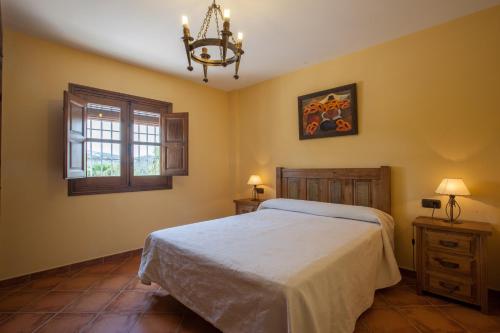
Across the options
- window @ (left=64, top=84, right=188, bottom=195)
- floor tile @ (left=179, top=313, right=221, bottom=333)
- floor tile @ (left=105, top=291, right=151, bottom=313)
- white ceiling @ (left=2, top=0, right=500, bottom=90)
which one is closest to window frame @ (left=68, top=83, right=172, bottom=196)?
window @ (left=64, top=84, right=188, bottom=195)

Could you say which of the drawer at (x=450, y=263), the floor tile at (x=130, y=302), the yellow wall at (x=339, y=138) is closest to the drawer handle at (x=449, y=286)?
the drawer at (x=450, y=263)

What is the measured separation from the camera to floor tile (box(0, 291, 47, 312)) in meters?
2.16

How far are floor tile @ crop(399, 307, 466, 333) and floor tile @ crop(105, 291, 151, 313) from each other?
88.5 inches

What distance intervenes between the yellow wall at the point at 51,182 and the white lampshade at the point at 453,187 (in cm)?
343

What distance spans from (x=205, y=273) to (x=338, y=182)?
2.12m

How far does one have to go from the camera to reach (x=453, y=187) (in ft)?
7.20

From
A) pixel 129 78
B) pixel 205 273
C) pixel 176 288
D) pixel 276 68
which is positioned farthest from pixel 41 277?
pixel 276 68

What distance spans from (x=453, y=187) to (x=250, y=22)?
2472 mm

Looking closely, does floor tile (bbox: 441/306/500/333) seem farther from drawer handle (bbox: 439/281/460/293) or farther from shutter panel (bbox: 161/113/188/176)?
shutter panel (bbox: 161/113/188/176)

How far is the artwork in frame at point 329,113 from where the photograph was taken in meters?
3.08

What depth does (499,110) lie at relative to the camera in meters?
2.21

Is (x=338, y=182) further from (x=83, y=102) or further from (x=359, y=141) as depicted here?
(x=83, y=102)

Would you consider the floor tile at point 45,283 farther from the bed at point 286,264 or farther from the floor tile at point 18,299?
the bed at point 286,264

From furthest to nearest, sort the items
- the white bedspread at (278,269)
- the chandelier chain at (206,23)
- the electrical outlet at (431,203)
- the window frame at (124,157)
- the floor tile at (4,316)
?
1. the window frame at (124,157)
2. the electrical outlet at (431,203)
3. the chandelier chain at (206,23)
4. the floor tile at (4,316)
5. the white bedspread at (278,269)
